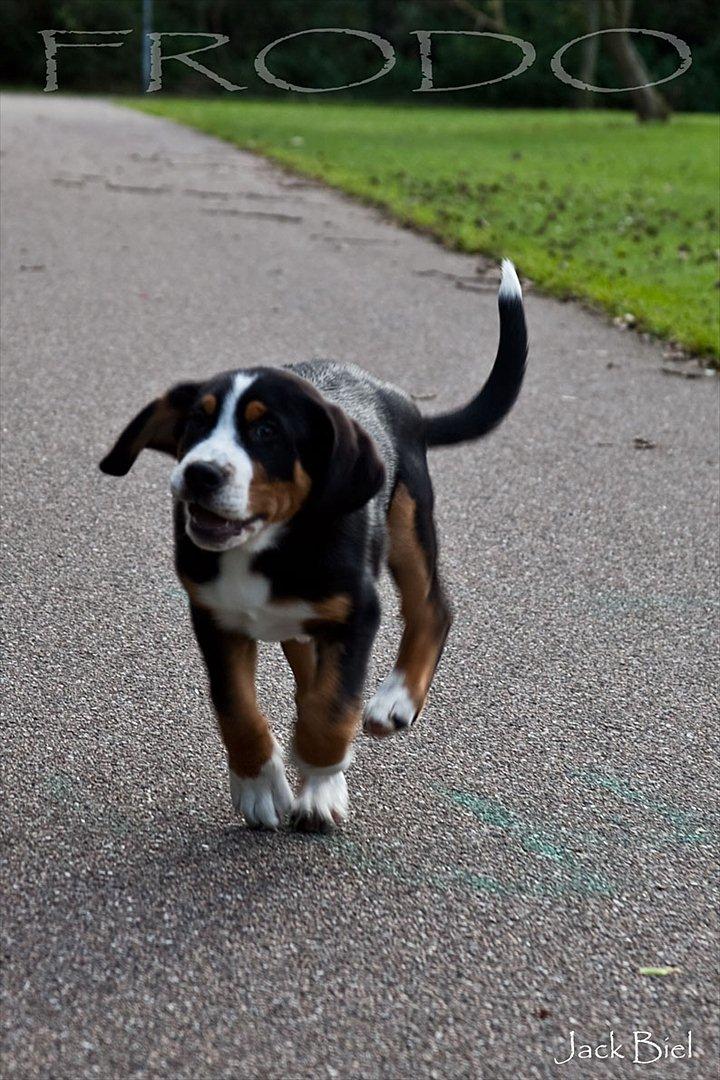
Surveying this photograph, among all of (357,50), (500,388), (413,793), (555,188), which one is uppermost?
(500,388)

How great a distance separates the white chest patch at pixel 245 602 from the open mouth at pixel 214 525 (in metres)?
0.14

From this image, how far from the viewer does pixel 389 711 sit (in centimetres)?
350

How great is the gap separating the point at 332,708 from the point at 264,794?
29 centimetres

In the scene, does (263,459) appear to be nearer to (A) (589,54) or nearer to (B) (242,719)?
(B) (242,719)

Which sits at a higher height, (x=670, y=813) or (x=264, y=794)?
(x=264, y=794)

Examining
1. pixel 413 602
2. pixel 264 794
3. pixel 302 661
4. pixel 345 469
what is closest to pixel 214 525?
pixel 345 469

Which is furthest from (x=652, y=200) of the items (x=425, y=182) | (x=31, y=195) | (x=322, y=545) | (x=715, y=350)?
(x=322, y=545)

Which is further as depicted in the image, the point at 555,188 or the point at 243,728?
the point at 555,188

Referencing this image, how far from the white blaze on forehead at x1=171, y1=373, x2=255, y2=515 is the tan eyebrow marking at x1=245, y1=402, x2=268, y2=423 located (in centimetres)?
3

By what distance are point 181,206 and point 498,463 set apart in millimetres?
7874

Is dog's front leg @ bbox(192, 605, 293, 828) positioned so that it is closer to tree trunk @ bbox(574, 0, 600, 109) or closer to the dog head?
the dog head

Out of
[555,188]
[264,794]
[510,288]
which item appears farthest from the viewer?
[555,188]

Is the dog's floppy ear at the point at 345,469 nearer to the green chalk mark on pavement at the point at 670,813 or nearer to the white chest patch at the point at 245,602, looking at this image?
the white chest patch at the point at 245,602

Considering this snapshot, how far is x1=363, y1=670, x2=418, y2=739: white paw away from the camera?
138 inches
